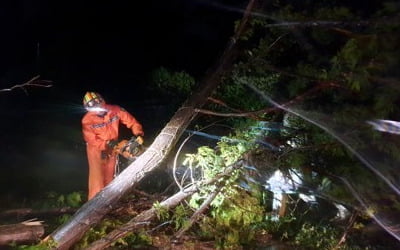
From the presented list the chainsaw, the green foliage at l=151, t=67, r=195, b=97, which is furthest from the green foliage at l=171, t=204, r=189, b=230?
the green foliage at l=151, t=67, r=195, b=97

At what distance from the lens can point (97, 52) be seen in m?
12.7

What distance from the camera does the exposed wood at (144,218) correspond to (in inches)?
197

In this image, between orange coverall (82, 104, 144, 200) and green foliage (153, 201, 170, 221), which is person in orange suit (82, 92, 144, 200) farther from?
green foliage (153, 201, 170, 221)

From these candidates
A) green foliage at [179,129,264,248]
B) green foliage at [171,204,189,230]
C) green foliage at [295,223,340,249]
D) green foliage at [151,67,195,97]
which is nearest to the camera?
green foliage at [179,129,264,248]

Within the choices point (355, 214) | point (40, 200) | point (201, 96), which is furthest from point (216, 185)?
point (40, 200)

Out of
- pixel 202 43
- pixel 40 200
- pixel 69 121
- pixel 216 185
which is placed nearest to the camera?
pixel 216 185

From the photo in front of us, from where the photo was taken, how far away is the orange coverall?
605 cm

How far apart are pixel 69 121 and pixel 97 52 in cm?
284

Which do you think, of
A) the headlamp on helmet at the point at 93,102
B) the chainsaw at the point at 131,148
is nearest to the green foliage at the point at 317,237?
the chainsaw at the point at 131,148

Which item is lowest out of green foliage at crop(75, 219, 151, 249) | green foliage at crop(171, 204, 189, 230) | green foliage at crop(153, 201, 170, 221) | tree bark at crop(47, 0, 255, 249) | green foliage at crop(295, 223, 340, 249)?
green foliage at crop(295, 223, 340, 249)

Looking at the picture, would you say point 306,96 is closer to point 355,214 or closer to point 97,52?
point 355,214

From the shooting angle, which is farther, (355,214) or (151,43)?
(151,43)

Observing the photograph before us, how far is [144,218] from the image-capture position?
17.8ft

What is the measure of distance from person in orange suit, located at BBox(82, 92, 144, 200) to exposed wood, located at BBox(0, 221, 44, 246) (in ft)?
5.03
